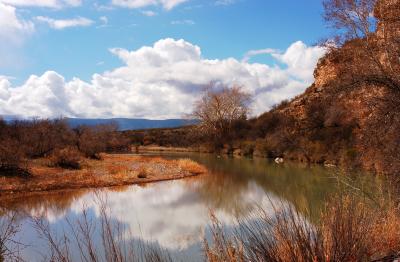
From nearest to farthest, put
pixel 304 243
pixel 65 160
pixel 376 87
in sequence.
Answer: pixel 304 243 < pixel 376 87 < pixel 65 160

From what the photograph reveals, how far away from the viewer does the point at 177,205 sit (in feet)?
52.5

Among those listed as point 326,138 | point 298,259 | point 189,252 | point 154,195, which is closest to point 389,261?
point 298,259

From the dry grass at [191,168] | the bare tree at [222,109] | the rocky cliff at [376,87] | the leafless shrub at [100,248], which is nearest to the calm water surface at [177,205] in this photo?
the leafless shrub at [100,248]

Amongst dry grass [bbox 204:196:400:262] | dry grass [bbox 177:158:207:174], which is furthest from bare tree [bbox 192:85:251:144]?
dry grass [bbox 204:196:400:262]

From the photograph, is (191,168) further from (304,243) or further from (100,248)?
(304,243)

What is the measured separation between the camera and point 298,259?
12.4 ft

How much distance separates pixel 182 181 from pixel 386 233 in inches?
738

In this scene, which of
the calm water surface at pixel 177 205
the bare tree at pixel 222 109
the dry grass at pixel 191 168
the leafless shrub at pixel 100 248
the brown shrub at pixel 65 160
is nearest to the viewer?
the leafless shrub at pixel 100 248

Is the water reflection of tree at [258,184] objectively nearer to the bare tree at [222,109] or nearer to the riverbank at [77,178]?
the riverbank at [77,178]

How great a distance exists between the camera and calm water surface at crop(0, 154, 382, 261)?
9555 mm

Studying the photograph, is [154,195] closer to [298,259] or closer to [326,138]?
[298,259]

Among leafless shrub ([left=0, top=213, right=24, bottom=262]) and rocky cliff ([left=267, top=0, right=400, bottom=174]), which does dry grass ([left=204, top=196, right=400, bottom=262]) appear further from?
rocky cliff ([left=267, top=0, right=400, bottom=174])

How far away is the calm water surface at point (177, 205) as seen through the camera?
9.55 metres

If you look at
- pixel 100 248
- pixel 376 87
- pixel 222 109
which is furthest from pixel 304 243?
pixel 222 109
